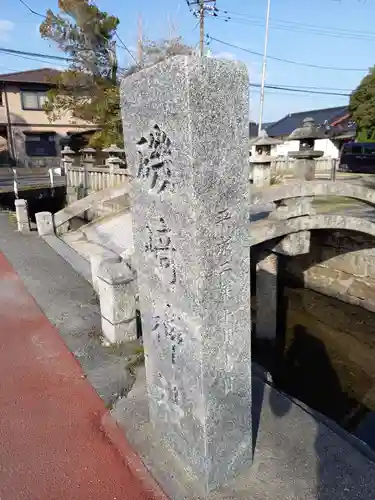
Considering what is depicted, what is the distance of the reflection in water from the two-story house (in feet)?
73.6

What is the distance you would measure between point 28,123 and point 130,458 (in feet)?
96.9

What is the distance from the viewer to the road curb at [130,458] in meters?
2.52

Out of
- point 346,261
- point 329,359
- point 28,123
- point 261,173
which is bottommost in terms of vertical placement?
point 329,359

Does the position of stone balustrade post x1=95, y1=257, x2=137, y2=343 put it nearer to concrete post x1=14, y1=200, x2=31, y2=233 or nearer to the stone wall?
A: the stone wall

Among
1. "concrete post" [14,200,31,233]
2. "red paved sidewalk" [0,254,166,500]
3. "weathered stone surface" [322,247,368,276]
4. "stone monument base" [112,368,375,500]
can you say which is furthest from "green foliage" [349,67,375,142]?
"red paved sidewalk" [0,254,166,500]

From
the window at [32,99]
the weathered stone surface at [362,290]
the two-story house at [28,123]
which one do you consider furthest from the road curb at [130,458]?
the window at [32,99]

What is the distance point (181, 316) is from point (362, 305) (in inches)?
308

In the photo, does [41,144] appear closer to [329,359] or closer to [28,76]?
[28,76]

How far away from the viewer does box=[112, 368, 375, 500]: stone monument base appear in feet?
7.99

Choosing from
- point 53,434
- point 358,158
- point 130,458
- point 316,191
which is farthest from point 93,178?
point 358,158

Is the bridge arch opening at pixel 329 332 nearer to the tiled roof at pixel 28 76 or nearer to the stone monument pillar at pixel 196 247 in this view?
the stone monument pillar at pixel 196 247

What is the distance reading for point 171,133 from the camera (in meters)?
1.97

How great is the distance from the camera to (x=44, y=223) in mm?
10031

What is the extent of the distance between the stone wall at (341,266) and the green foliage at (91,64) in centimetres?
1137
